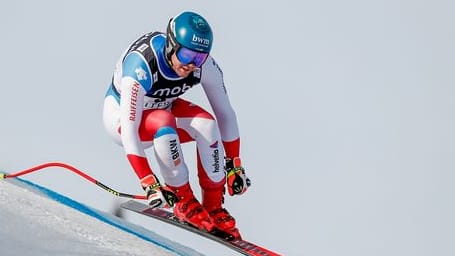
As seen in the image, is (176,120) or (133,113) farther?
(176,120)

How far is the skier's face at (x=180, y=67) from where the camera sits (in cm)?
576

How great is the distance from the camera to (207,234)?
20.4ft

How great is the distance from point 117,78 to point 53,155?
15.7 feet

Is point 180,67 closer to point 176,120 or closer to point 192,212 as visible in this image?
point 176,120

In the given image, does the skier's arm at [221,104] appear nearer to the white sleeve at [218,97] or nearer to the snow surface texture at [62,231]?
the white sleeve at [218,97]

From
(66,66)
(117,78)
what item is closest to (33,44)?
(66,66)

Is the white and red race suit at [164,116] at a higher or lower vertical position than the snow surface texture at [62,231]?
higher

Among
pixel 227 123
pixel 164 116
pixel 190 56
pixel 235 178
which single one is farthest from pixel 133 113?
pixel 235 178

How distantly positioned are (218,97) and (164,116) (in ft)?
1.88

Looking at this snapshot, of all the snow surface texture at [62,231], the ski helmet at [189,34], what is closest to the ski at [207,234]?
the snow surface texture at [62,231]

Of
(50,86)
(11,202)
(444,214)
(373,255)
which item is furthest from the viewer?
(50,86)

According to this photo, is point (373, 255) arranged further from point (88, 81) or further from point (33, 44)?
point (33, 44)

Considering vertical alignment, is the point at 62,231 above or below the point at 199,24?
below

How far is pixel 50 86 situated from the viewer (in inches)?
474
